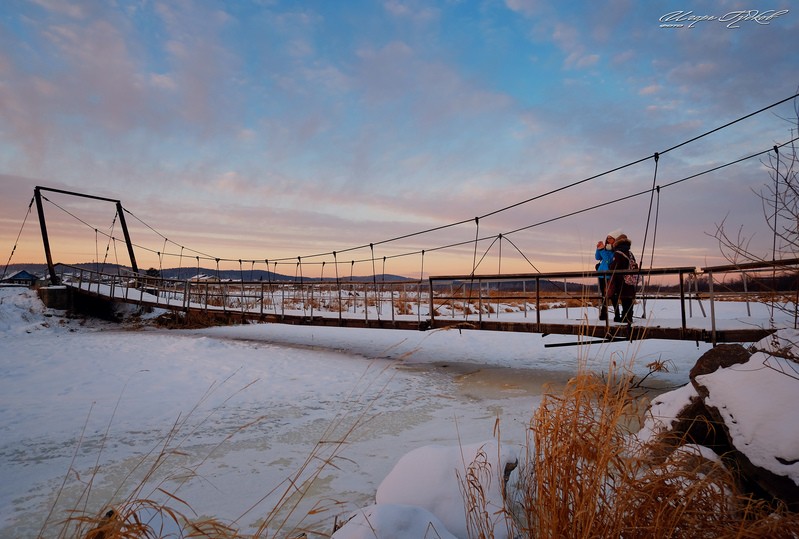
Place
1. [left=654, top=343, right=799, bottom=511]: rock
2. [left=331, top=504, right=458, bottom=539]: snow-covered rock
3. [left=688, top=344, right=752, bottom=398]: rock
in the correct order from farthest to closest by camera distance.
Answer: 1. [left=688, top=344, right=752, bottom=398]: rock
2. [left=654, top=343, right=799, bottom=511]: rock
3. [left=331, top=504, right=458, bottom=539]: snow-covered rock

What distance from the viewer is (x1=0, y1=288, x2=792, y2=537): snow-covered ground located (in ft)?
10.7

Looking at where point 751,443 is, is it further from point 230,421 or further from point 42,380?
point 42,380

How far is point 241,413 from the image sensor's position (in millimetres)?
5406

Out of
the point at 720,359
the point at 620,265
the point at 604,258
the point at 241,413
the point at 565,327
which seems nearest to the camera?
the point at 720,359

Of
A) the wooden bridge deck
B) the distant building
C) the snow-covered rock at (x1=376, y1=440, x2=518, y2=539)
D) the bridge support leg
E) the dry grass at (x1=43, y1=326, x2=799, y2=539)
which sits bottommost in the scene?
Answer: the snow-covered rock at (x1=376, y1=440, x2=518, y2=539)

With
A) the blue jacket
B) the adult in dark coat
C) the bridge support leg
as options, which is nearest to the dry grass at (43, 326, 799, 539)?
the adult in dark coat

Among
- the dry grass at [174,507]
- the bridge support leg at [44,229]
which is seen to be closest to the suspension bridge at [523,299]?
the bridge support leg at [44,229]

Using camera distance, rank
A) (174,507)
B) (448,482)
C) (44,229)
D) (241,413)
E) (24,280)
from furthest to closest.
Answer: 1. (24,280)
2. (44,229)
3. (241,413)
4. (174,507)
5. (448,482)

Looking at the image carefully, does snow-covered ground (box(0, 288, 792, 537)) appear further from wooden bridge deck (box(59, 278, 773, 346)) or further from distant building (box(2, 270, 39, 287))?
distant building (box(2, 270, 39, 287))

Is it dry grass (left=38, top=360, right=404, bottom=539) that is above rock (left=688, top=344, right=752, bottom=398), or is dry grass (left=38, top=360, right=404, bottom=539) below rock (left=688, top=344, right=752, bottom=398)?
below

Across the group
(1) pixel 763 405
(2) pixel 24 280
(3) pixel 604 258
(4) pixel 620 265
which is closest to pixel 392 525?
(1) pixel 763 405

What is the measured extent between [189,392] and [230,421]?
1.34 meters

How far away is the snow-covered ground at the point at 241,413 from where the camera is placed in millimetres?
3271

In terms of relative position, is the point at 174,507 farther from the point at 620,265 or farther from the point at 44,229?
the point at 44,229
